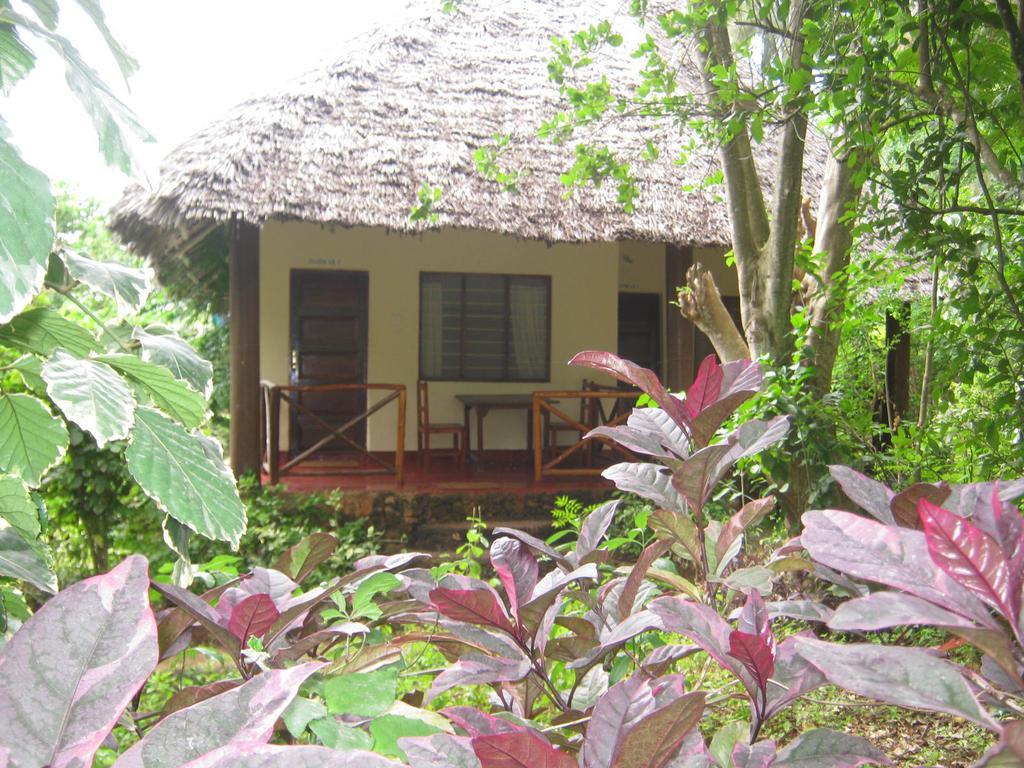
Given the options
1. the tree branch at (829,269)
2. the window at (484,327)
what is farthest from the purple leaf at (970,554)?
the window at (484,327)

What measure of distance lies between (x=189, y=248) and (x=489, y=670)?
818 cm

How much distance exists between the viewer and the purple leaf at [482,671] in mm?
788

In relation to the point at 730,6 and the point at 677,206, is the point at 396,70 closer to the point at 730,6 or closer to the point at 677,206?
the point at 677,206

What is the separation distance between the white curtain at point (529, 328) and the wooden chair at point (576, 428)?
511 mm

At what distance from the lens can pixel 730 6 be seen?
8.20 ft

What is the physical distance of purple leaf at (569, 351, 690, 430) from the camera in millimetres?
921

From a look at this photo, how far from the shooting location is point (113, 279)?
108 cm

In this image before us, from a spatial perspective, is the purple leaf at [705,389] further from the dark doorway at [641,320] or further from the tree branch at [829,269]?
the dark doorway at [641,320]

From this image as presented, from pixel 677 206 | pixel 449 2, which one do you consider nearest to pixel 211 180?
pixel 449 2

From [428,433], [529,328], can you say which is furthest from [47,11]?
[529,328]

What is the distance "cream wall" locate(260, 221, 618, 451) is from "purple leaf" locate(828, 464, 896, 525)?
727 centimetres

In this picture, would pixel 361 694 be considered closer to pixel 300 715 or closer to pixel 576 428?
pixel 300 715

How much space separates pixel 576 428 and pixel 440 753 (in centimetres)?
700

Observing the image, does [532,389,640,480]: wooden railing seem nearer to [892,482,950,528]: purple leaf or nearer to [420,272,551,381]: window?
[420,272,551,381]: window
